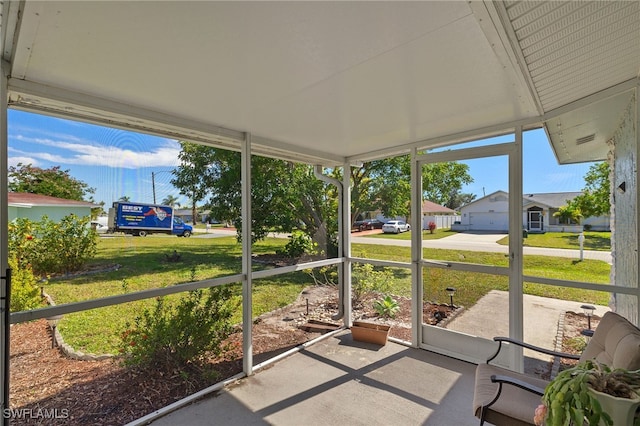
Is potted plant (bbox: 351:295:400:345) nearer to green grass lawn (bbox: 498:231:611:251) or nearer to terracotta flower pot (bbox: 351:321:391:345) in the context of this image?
terracotta flower pot (bbox: 351:321:391:345)

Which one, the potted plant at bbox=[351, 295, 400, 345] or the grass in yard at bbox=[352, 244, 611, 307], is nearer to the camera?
the grass in yard at bbox=[352, 244, 611, 307]

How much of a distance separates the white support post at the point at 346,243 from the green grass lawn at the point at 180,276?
687 millimetres

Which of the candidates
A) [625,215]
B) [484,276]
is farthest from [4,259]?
[625,215]

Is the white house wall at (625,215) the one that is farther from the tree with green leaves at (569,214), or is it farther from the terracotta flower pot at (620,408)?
the terracotta flower pot at (620,408)

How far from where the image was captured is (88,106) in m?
1.98

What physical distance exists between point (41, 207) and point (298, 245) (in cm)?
301

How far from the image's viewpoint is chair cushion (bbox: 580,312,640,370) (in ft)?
4.57

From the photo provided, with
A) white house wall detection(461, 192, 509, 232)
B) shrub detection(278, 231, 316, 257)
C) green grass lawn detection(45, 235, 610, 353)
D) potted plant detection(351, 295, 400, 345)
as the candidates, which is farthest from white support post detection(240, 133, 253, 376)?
white house wall detection(461, 192, 509, 232)

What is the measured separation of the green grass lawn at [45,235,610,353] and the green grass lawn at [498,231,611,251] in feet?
0.39

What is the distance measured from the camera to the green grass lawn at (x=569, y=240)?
227 cm

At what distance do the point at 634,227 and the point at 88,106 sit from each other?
12.4ft

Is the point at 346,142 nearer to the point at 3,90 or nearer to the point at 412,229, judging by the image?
the point at 412,229

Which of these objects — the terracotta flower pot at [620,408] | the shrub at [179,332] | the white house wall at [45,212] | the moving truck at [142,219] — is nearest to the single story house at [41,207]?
the white house wall at [45,212]

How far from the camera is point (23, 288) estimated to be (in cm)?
217
